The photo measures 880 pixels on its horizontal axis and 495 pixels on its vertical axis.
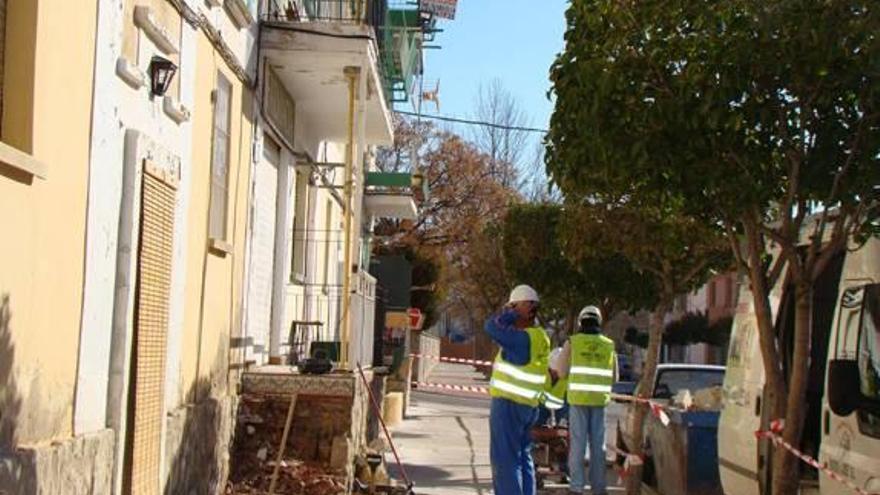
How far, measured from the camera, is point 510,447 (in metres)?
8.48

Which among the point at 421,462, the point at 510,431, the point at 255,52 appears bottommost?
the point at 421,462

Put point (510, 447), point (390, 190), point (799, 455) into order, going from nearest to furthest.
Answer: point (799, 455), point (510, 447), point (390, 190)

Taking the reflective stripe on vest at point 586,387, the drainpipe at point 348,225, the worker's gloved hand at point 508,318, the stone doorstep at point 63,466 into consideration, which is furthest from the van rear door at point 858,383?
the drainpipe at point 348,225

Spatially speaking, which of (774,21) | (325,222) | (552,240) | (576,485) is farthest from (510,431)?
(552,240)

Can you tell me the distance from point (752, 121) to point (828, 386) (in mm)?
1863

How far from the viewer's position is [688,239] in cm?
1470

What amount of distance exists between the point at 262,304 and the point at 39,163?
6865 millimetres

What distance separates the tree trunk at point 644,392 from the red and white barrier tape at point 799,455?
4.24 m

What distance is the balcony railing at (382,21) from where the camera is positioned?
1230cm

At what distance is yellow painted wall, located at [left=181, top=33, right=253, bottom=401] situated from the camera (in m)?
8.95

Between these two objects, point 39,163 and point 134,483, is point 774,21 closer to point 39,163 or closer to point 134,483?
point 39,163

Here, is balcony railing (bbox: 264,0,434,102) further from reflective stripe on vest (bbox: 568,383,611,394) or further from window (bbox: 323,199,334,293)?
reflective stripe on vest (bbox: 568,383,611,394)

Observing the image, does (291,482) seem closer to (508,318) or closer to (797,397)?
(508,318)

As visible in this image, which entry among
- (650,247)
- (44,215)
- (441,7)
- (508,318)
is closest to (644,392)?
(650,247)
